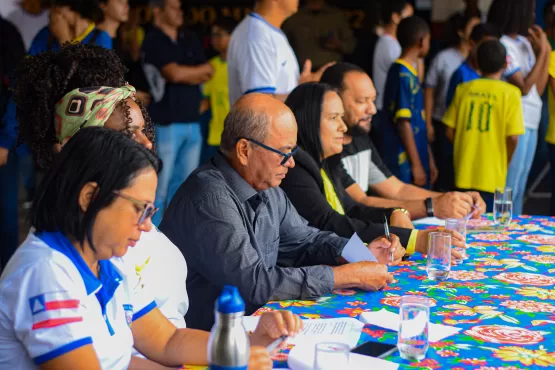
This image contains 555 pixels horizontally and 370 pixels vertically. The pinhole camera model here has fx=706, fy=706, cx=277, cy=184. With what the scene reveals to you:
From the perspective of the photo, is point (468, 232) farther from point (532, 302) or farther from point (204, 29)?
point (204, 29)

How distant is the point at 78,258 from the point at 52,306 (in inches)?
4.8

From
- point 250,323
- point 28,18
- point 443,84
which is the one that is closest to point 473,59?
point 443,84

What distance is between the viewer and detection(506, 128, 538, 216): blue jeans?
4934mm

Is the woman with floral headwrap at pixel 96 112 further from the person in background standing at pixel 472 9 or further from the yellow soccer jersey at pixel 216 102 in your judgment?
the person in background standing at pixel 472 9

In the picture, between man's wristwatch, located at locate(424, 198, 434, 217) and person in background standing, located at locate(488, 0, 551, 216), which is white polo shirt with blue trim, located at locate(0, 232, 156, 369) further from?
person in background standing, located at locate(488, 0, 551, 216)

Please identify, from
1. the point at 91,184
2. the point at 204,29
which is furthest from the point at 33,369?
the point at 204,29

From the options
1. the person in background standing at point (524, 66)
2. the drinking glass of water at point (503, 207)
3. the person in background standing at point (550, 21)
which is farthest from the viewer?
the person in background standing at point (550, 21)

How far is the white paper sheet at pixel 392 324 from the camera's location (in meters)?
1.61

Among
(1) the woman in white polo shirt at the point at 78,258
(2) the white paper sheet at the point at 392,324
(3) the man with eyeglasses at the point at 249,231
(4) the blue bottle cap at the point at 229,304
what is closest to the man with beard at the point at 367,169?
(3) the man with eyeglasses at the point at 249,231

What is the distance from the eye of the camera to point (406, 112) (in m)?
4.76

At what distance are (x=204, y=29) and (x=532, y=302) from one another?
861 centimetres

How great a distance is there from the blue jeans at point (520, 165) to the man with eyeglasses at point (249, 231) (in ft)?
9.36

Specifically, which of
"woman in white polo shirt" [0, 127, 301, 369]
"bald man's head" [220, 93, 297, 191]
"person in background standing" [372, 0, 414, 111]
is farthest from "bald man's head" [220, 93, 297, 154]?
"person in background standing" [372, 0, 414, 111]

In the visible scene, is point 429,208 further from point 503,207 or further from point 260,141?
point 260,141
